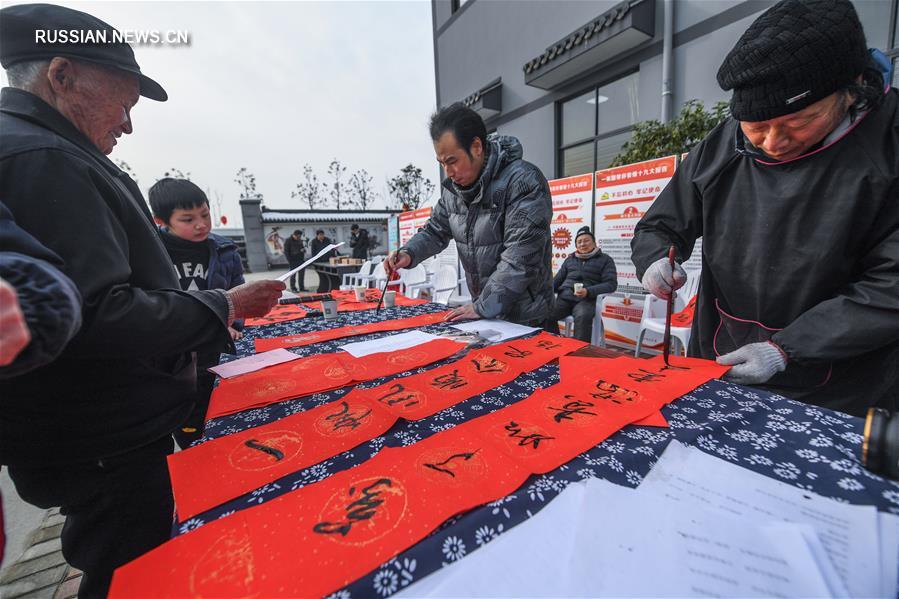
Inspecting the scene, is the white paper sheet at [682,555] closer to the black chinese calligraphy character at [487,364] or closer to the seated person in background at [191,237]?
the black chinese calligraphy character at [487,364]

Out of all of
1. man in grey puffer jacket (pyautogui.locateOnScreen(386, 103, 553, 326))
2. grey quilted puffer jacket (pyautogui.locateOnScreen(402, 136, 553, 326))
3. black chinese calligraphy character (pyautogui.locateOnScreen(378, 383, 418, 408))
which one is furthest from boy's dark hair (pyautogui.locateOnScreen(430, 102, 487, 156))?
black chinese calligraphy character (pyautogui.locateOnScreen(378, 383, 418, 408))

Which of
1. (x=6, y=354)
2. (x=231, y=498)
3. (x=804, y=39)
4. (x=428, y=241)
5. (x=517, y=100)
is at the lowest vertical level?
(x=231, y=498)

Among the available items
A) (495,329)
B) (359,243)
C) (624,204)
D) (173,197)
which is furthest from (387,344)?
(359,243)

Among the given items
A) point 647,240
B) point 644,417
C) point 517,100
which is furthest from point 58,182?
point 517,100

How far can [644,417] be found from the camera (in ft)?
2.58

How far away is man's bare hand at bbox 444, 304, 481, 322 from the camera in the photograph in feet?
5.91

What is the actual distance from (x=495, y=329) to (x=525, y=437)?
89 cm

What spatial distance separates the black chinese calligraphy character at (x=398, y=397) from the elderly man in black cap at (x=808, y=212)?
889mm

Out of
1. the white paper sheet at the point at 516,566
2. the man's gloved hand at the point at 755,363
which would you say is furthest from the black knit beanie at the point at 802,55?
the white paper sheet at the point at 516,566

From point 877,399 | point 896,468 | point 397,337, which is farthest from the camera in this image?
point 397,337

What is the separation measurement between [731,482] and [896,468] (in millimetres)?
192

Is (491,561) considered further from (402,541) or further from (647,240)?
(647,240)

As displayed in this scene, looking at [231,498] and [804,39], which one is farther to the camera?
[804,39]

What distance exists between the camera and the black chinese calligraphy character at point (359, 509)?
1.64 feet
